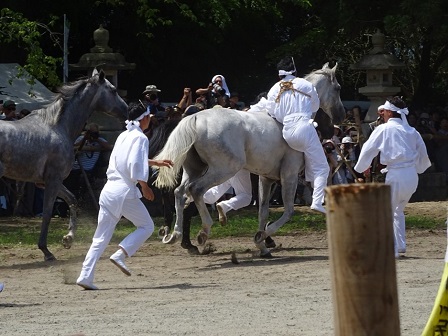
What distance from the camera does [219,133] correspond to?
13875 mm

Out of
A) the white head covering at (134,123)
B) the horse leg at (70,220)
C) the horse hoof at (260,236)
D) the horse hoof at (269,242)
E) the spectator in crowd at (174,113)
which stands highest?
the white head covering at (134,123)

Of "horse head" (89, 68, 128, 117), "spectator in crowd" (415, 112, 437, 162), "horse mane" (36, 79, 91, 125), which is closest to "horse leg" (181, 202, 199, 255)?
"horse head" (89, 68, 128, 117)

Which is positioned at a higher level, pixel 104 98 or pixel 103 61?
pixel 103 61

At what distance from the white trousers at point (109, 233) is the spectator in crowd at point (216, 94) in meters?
5.72

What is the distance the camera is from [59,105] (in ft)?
49.4

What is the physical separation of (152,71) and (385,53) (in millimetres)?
6184

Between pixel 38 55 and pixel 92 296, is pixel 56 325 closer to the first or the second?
pixel 92 296

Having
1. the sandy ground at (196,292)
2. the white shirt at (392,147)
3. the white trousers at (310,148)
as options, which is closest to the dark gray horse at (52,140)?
the sandy ground at (196,292)

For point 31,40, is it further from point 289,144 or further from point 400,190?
point 400,190

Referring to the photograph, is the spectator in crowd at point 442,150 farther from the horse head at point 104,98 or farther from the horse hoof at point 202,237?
the horse hoof at point 202,237

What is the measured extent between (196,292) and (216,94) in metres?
6.66

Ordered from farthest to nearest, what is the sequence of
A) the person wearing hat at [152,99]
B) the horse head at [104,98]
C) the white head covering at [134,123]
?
the person wearing hat at [152,99]
the horse head at [104,98]
the white head covering at [134,123]

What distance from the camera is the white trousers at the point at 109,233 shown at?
11.4 m

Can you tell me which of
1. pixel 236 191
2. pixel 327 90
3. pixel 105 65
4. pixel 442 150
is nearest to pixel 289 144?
pixel 236 191
